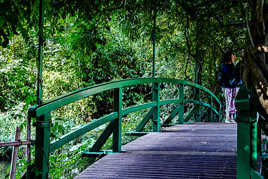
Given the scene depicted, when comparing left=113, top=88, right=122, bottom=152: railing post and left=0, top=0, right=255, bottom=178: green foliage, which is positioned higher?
left=0, top=0, right=255, bottom=178: green foliage

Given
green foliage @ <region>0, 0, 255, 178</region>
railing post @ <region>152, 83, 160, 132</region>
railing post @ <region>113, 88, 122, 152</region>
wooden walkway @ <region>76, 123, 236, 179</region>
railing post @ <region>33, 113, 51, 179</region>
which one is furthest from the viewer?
railing post @ <region>152, 83, 160, 132</region>

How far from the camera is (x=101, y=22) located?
6086mm

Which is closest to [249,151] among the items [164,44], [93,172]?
[93,172]

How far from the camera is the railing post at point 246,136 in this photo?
1.72 m

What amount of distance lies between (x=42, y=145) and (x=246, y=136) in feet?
5.47

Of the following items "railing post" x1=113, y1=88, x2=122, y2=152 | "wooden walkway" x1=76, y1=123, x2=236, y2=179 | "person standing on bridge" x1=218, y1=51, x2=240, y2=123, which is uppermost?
"person standing on bridge" x1=218, y1=51, x2=240, y2=123

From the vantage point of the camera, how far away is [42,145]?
2.68m

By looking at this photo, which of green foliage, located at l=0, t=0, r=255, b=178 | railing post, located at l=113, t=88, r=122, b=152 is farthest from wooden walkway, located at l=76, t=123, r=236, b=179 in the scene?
green foliage, located at l=0, t=0, r=255, b=178

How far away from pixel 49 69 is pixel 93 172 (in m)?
10.5

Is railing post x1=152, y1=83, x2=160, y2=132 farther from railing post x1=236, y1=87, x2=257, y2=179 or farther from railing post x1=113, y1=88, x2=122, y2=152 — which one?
railing post x1=236, y1=87, x2=257, y2=179

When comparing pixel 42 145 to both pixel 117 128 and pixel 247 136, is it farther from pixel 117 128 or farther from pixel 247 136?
pixel 247 136

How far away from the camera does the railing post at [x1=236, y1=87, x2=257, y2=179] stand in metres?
1.72

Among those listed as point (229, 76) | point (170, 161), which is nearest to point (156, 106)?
point (229, 76)

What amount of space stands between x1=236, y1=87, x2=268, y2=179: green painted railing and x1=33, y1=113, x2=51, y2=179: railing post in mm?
1586
